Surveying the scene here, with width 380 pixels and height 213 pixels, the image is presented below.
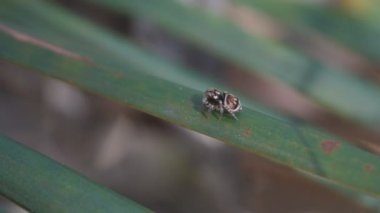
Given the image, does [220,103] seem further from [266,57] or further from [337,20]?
[337,20]

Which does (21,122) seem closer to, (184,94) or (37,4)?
(37,4)

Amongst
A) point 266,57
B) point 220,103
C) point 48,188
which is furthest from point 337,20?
point 48,188

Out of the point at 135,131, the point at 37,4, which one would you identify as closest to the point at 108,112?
the point at 135,131

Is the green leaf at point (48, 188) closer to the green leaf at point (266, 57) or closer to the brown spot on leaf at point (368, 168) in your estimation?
the brown spot on leaf at point (368, 168)

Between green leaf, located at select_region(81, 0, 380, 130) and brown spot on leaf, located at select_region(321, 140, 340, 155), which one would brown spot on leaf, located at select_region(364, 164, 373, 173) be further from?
green leaf, located at select_region(81, 0, 380, 130)

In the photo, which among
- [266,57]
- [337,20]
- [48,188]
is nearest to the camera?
[48,188]

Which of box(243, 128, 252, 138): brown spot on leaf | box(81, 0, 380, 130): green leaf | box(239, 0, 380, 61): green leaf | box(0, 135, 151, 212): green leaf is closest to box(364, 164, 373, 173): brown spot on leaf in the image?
box(243, 128, 252, 138): brown spot on leaf

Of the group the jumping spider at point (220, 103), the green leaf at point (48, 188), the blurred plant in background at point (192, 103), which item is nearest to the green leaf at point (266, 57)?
the blurred plant in background at point (192, 103)
